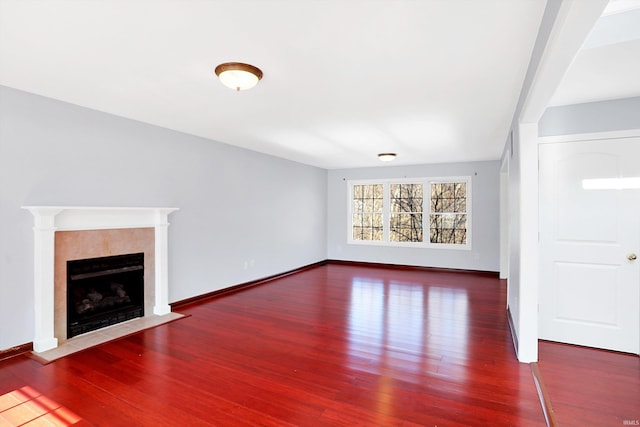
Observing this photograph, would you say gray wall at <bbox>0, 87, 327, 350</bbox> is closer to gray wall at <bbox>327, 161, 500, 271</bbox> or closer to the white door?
gray wall at <bbox>327, 161, 500, 271</bbox>

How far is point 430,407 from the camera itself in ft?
7.45

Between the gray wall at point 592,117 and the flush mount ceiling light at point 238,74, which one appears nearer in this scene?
the flush mount ceiling light at point 238,74

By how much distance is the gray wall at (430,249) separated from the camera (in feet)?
22.6

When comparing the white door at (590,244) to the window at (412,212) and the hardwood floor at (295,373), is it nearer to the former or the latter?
the hardwood floor at (295,373)

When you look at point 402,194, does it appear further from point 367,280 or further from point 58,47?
point 58,47

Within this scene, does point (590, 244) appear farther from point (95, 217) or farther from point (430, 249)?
point (95, 217)

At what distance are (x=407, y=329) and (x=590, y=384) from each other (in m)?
1.64

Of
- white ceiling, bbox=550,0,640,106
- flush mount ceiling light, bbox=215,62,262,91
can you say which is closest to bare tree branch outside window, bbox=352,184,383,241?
white ceiling, bbox=550,0,640,106

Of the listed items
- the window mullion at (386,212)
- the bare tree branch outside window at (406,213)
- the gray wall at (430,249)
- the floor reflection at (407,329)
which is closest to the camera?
the floor reflection at (407,329)

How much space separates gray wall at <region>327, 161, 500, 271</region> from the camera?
688 cm

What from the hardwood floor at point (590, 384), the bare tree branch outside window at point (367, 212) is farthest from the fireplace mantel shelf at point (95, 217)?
the bare tree branch outside window at point (367, 212)

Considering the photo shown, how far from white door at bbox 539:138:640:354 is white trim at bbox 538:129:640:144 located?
0.13 ft

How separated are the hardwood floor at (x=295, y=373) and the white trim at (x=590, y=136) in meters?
2.09

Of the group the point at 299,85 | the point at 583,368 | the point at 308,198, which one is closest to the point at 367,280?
the point at 308,198
